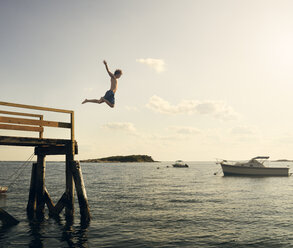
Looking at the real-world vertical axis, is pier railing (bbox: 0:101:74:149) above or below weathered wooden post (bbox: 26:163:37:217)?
above

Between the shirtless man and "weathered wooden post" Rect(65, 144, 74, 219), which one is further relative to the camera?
"weathered wooden post" Rect(65, 144, 74, 219)

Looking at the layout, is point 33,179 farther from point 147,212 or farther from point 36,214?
point 147,212

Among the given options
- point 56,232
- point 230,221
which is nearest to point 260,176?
point 230,221

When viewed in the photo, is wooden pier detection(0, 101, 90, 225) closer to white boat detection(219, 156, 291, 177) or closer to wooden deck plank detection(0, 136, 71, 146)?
wooden deck plank detection(0, 136, 71, 146)

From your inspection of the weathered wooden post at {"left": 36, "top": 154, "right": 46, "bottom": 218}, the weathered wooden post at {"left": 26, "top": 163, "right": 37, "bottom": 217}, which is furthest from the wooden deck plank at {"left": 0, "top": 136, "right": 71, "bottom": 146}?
the weathered wooden post at {"left": 26, "top": 163, "right": 37, "bottom": 217}

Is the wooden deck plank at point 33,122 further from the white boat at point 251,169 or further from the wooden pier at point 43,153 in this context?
the white boat at point 251,169

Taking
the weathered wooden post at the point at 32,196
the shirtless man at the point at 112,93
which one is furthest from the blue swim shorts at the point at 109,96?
the weathered wooden post at the point at 32,196

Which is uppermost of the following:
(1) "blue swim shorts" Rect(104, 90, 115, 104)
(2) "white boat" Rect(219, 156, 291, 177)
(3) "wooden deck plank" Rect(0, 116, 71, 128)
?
(1) "blue swim shorts" Rect(104, 90, 115, 104)

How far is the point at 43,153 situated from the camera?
14.7 meters

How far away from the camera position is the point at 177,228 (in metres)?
13.7

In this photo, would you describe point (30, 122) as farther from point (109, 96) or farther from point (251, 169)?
point (251, 169)

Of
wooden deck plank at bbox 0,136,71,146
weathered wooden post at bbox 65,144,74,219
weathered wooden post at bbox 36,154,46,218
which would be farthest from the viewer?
weathered wooden post at bbox 36,154,46,218

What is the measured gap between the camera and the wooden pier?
11750 millimetres

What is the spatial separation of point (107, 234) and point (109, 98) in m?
6.33
